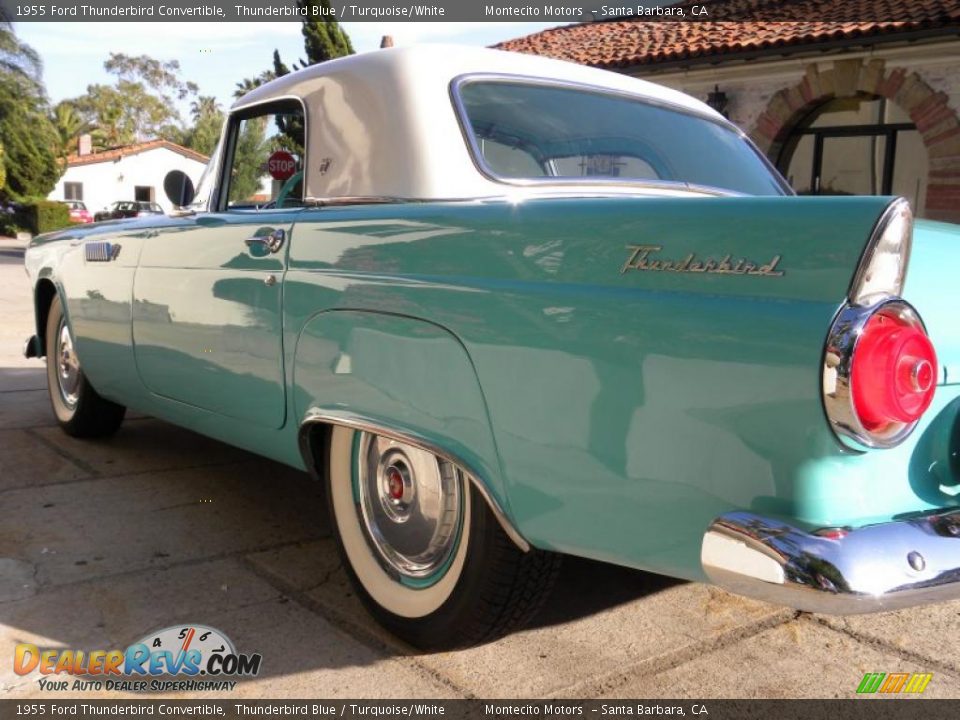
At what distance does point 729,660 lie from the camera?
2537mm

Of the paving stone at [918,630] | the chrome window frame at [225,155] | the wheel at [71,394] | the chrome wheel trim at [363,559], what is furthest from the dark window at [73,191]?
A: the paving stone at [918,630]

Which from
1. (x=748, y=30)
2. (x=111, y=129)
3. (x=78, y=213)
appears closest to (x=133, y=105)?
(x=111, y=129)

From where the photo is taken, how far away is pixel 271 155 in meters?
3.83

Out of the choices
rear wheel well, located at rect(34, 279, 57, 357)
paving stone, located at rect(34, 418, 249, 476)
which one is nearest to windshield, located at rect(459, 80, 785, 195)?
paving stone, located at rect(34, 418, 249, 476)

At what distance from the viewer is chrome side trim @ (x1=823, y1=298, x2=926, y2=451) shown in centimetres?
161

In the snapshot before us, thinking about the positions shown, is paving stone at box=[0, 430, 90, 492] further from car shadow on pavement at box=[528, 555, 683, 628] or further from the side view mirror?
A: car shadow on pavement at box=[528, 555, 683, 628]

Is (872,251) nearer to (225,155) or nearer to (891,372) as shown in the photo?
(891,372)

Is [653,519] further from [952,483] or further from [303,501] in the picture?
[303,501]

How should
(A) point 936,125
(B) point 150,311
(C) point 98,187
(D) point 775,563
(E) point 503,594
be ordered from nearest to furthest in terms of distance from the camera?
(D) point 775,563 → (E) point 503,594 → (B) point 150,311 → (A) point 936,125 → (C) point 98,187

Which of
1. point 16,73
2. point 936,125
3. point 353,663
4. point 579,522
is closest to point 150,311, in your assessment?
point 353,663

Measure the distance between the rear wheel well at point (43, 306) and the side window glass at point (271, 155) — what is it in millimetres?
1554

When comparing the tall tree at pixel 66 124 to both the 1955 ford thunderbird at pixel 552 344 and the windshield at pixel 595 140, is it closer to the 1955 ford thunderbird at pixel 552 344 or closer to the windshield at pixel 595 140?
the 1955 ford thunderbird at pixel 552 344

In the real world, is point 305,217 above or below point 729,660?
above

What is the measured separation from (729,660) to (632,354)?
1.15 metres
